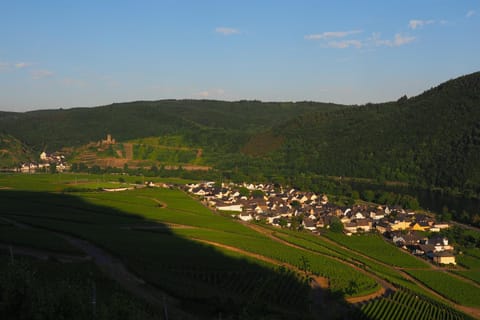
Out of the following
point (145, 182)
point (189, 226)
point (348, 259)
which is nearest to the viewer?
point (348, 259)

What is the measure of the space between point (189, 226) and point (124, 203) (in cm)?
1171

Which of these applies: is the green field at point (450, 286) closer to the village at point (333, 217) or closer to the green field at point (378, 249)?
the green field at point (378, 249)

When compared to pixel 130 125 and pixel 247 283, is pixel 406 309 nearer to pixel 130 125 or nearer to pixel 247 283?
pixel 247 283

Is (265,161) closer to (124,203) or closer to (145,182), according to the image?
(145,182)

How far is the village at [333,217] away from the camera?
4269cm

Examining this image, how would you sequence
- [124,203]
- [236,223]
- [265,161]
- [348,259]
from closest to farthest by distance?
[348,259], [236,223], [124,203], [265,161]

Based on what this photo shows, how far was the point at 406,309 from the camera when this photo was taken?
26.7 meters

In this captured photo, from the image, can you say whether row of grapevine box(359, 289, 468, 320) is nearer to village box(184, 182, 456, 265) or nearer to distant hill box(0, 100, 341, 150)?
village box(184, 182, 456, 265)

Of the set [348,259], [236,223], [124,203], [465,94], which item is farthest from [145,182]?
[465,94]

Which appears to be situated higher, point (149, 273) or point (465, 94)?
point (465, 94)

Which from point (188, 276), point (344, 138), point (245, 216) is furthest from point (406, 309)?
point (344, 138)

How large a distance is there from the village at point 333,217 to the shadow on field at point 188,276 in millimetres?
14175

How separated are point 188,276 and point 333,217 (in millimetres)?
26356

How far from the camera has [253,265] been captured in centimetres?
3119
